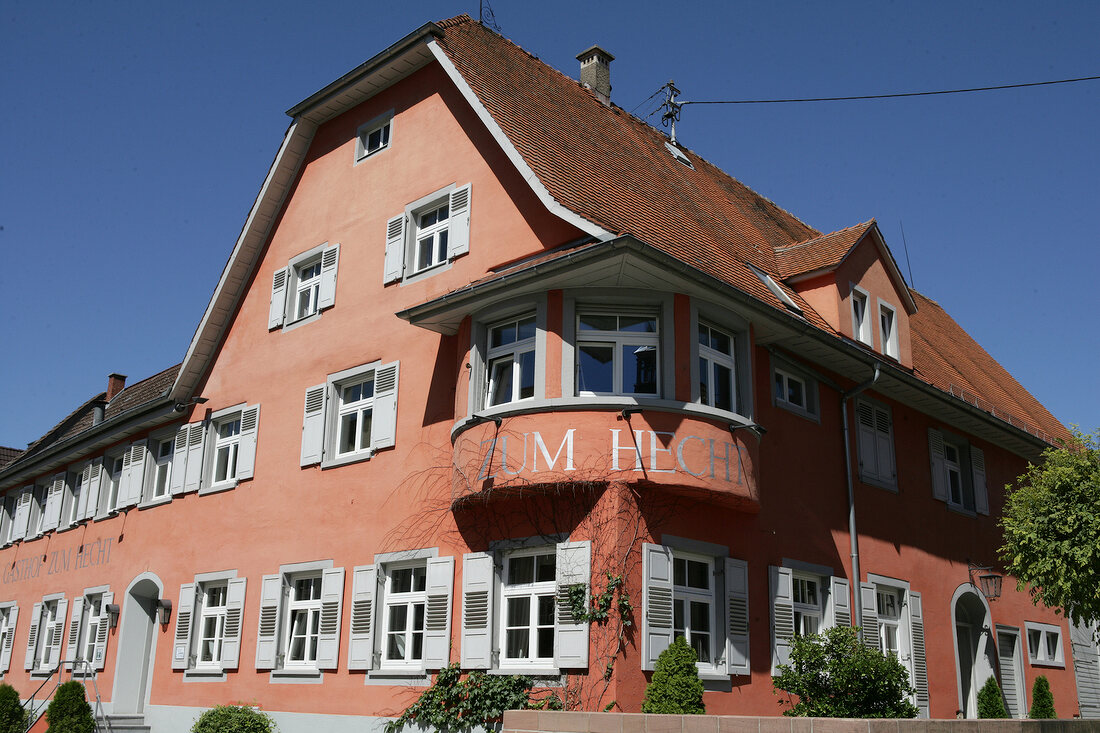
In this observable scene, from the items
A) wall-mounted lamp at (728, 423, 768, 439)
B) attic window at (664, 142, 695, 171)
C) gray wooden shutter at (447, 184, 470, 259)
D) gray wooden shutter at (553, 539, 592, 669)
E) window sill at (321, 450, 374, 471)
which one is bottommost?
gray wooden shutter at (553, 539, 592, 669)

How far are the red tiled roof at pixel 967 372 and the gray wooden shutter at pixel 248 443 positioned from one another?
11902 millimetres

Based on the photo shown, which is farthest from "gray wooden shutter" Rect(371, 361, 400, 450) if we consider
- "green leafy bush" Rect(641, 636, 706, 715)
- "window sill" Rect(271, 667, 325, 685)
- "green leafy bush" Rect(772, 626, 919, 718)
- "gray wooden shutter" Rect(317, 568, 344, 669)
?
"green leafy bush" Rect(772, 626, 919, 718)

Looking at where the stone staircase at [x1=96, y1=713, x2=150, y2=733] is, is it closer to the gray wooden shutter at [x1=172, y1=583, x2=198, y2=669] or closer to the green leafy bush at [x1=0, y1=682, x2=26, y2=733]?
the gray wooden shutter at [x1=172, y1=583, x2=198, y2=669]

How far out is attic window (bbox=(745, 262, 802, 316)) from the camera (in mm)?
15930

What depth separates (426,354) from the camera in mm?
15375

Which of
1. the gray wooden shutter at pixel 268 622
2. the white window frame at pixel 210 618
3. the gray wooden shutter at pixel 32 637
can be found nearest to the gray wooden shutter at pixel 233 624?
the white window frame at pixel 210 618

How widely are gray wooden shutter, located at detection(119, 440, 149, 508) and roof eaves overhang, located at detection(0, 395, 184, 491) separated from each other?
15.3 inches

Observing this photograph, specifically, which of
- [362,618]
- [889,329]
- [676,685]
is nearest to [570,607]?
[676,685]

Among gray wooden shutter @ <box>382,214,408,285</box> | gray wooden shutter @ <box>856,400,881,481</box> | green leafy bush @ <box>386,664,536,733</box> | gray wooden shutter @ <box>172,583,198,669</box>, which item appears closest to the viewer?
green leafy bush @ <box>386,664,536,733</box>

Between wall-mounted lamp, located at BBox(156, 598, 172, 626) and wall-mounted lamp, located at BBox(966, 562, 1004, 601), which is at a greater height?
wall-mounted lamp, located at BBox(966, 562, 1004, 601)

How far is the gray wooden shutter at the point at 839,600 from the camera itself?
14962 mm

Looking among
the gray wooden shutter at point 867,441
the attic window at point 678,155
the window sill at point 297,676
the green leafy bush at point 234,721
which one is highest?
the attic window at point 678,155

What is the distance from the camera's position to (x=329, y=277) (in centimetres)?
1800

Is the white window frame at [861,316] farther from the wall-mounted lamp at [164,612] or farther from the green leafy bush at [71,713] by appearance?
the green leafy bush at [71,713]
